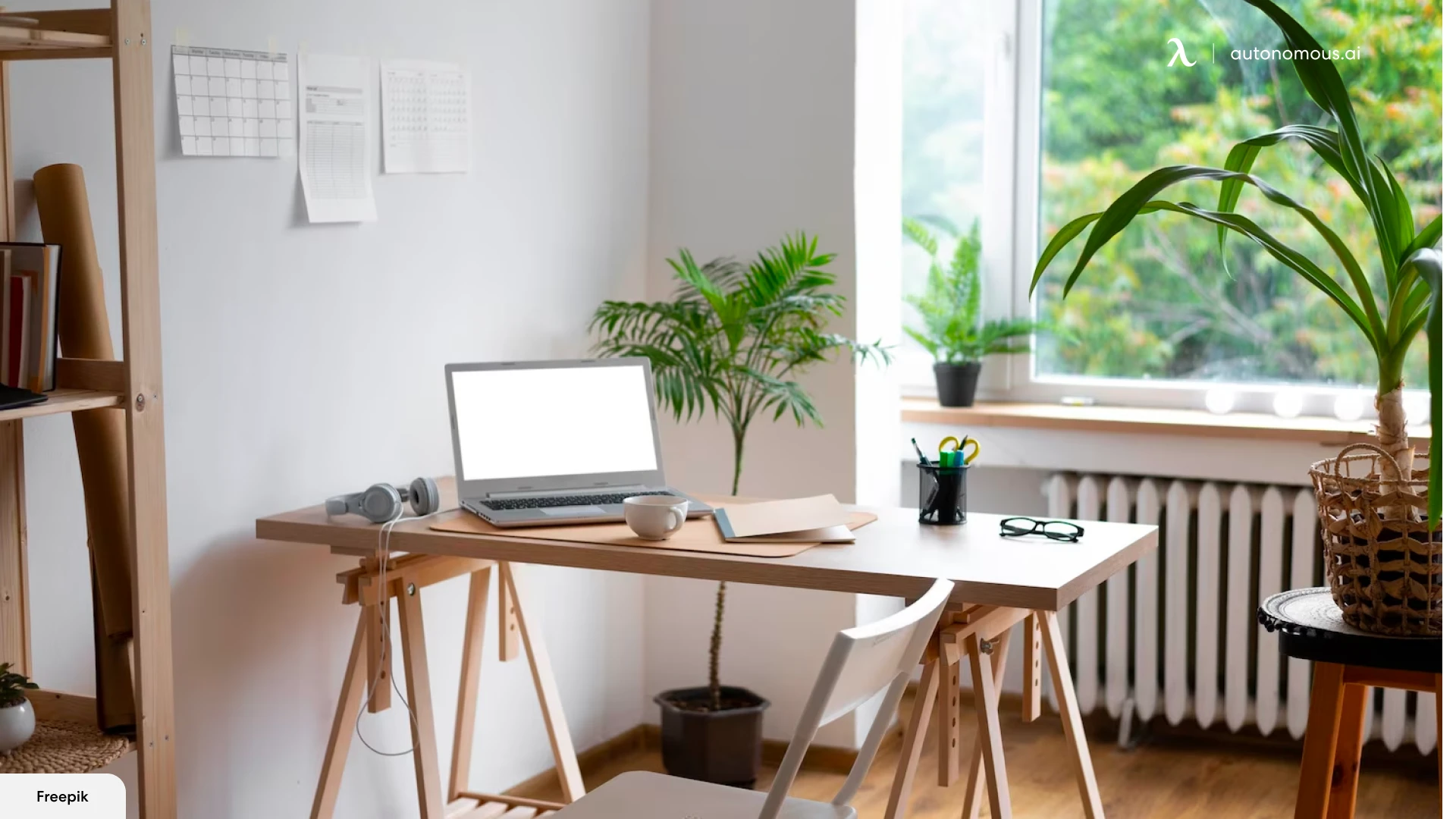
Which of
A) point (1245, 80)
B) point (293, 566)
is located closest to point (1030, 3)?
point (1245, 80)

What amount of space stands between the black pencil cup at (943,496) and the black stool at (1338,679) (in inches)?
26.4

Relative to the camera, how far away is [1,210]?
220cm

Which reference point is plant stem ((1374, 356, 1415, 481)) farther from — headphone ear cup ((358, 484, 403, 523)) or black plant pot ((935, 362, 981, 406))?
black plant pot ((935, 362, 981, 406))

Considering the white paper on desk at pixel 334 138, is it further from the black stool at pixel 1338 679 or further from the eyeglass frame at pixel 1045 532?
the black stool at pixel 1338 679

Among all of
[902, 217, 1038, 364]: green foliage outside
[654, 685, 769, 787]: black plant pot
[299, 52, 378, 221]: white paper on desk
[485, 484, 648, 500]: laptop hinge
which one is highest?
[299, 52, 378, 221]: white paper on desk

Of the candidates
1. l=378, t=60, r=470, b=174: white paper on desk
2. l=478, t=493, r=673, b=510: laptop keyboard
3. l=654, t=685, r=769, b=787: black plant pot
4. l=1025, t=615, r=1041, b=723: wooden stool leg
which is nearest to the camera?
l=1025, t=615, r=1041, b=723: wooden stool leg

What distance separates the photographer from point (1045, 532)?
254 centimetres

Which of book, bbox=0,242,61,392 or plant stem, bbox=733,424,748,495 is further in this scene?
plant stem, bbox=733,424,748,495

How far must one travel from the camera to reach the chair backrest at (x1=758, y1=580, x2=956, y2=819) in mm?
1825

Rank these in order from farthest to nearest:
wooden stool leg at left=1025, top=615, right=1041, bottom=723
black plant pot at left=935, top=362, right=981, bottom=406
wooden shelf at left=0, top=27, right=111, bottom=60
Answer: black plant pot at left=935, top=362, right=981, bottom=406 → wooden stool leg at left=1025, top=615, right=1041, bottom=723 → wooden shelf at left=0, top=27, right=111, bottom=60

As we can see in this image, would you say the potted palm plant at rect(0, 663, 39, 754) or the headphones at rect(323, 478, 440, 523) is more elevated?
the headphones at rect(323, 478, 440, 523)

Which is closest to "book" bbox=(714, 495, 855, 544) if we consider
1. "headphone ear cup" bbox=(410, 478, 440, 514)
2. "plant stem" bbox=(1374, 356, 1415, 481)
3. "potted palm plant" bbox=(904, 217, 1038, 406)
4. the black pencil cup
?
the black pencil cup

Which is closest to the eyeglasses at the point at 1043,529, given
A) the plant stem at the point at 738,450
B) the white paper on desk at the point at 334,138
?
the plant stem at the point at 738,450

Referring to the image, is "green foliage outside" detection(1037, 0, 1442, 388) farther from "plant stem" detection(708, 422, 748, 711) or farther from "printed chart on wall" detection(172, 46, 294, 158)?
"printed chart on wall" detection(172, 46, 294, 158)
